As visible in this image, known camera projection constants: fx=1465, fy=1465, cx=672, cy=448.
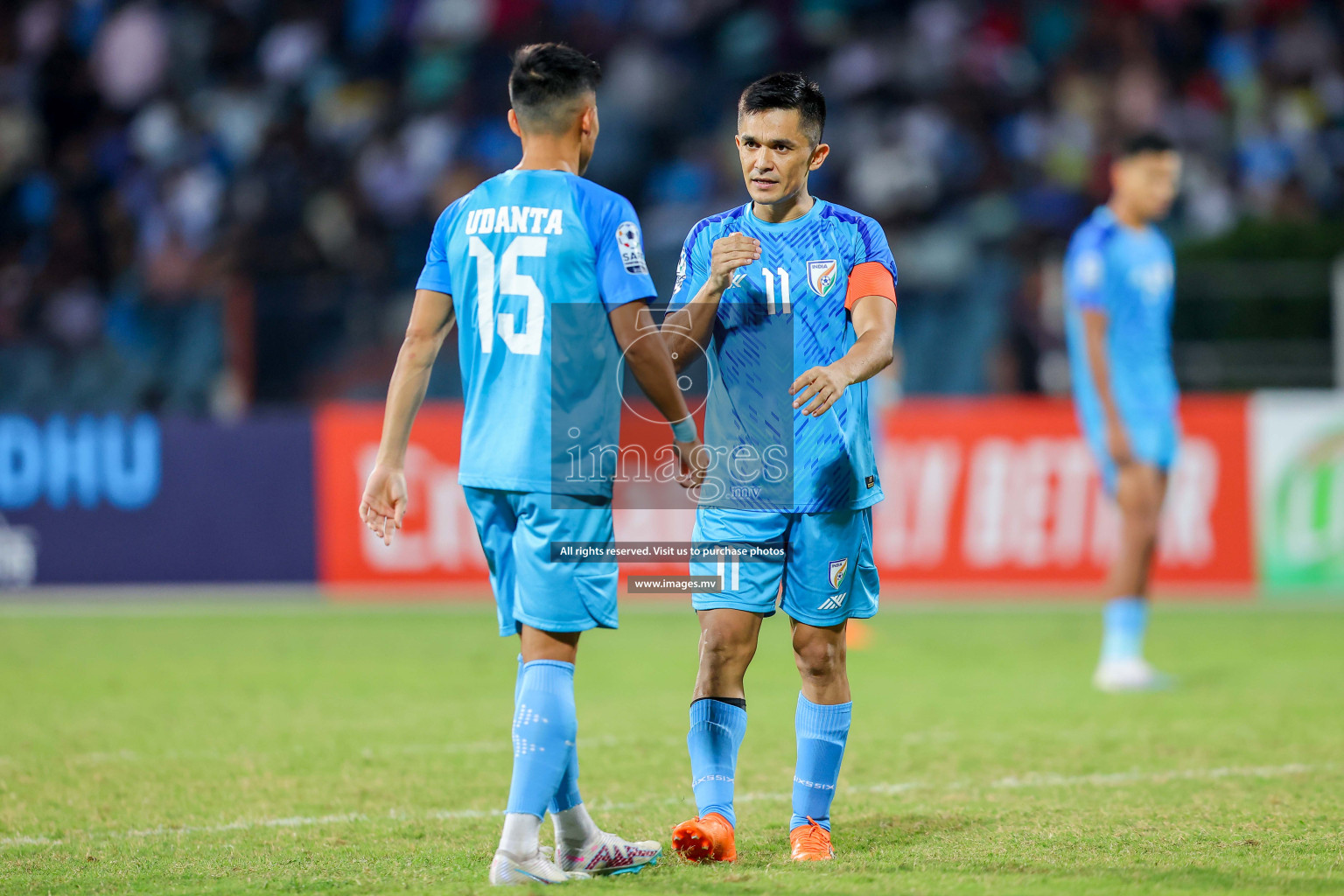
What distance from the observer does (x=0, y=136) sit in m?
15.8

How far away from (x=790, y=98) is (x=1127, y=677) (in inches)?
169

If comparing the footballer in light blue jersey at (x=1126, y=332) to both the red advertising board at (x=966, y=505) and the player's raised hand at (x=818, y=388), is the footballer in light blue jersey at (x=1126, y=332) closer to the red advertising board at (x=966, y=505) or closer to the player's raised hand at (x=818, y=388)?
the red advertising board at (x=966, y=505)

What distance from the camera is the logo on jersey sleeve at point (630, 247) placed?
379 centimetres

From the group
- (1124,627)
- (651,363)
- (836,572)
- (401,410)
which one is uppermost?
(651,363)

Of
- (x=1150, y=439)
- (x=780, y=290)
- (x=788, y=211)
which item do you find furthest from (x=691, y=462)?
(x=1150, y=439)

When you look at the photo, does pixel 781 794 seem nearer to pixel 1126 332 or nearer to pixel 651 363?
pixel 651 363

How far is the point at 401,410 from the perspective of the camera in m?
3.92

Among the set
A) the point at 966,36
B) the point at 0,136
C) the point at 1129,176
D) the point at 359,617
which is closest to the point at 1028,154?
→ the point at 966,36

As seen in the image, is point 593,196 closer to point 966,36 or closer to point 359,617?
point 359,617

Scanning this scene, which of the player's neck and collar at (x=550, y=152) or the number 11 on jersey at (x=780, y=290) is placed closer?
the player's neck and collar at (x=550, y=152)

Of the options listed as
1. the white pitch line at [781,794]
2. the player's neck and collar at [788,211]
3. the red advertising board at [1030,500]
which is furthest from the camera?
the red advertising board at [1030,500]

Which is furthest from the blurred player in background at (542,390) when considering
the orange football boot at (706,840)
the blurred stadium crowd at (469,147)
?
the blurred stadium crowd at (469,147)

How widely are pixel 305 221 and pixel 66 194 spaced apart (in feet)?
9.09

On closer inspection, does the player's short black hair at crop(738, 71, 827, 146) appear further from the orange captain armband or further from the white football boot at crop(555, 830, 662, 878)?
the white football boot at crop(555, 830, 662, 878)
